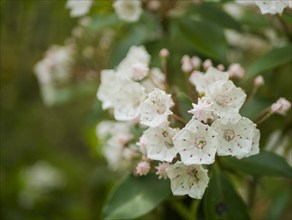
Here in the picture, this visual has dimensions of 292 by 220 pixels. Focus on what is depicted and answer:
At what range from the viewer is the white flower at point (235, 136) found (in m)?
1.25

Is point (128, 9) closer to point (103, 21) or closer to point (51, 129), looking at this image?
point (103, 21)

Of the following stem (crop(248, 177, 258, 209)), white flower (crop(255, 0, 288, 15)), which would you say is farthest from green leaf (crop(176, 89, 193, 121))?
stem (crop(248, 177, 258, 209))

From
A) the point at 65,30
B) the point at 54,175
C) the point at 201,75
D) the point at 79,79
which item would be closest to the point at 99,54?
the point at 79,79

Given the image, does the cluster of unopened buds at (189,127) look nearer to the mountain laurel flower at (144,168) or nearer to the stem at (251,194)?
the mountain laurel flower at (144,168)

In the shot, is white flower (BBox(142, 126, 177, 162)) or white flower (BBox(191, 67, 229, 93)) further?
white flower (BBox(191, 67, 229, 93))

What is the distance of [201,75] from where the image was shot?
1426 mm

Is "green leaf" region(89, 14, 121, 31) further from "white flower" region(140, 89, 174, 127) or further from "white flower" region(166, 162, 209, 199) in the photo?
"white flower" region(166, 162, 209, 199)

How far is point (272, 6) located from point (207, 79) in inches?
10.8

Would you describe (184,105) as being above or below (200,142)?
below

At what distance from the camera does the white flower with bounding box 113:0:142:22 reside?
171 cm

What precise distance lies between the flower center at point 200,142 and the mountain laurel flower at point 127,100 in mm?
265

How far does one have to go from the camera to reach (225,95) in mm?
1309

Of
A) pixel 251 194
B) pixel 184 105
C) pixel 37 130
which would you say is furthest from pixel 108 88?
pixel 37 130

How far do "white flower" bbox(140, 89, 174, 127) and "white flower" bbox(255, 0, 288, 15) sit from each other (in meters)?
0.39
